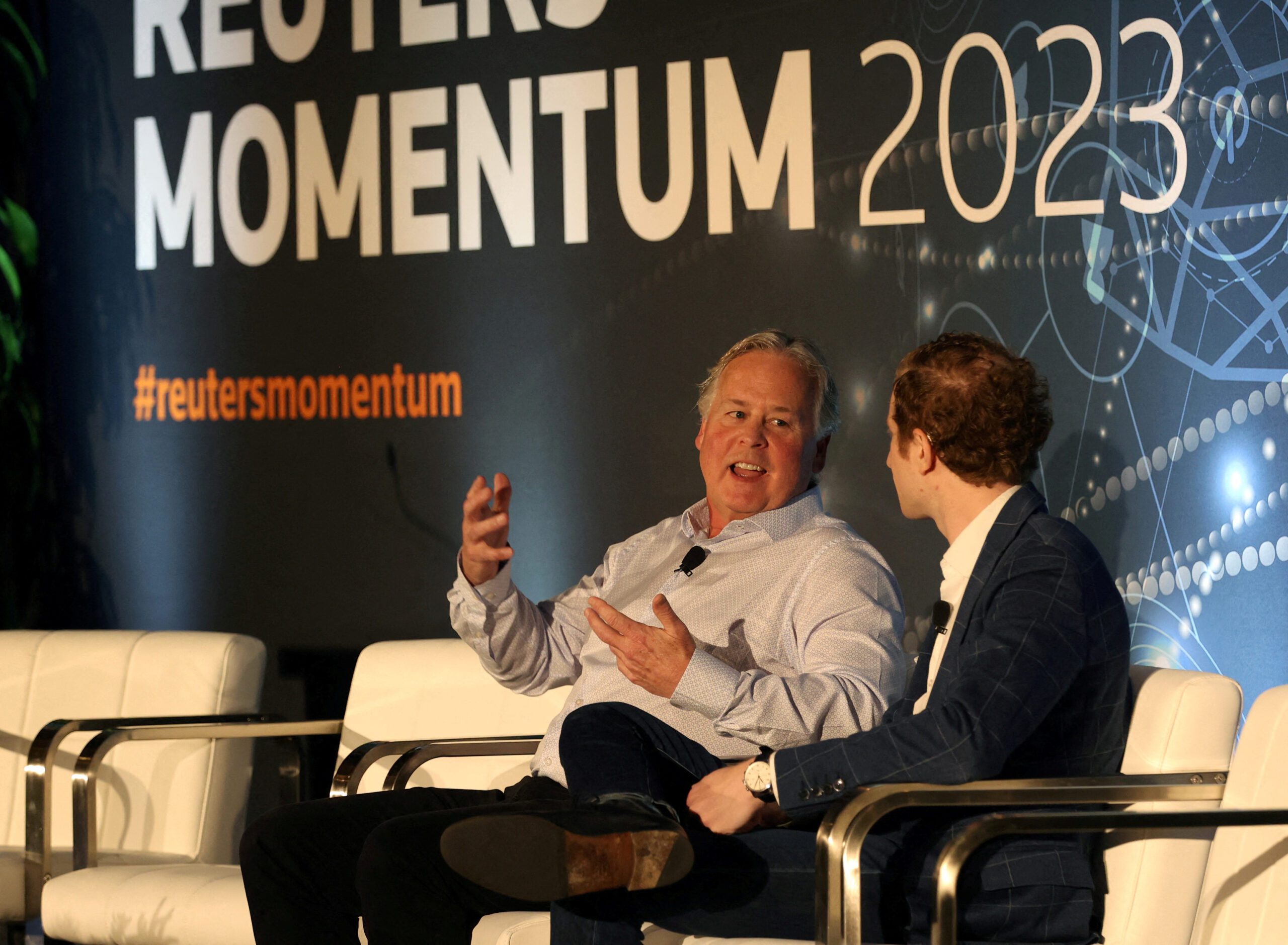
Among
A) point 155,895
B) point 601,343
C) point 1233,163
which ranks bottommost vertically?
point 155,895

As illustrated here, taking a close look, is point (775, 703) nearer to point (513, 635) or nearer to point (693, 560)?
point (693, 560)

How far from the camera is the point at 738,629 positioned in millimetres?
2436

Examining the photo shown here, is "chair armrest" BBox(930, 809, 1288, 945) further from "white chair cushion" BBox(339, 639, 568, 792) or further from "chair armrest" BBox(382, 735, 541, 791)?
"white chair cushion" BBox(339, 639, 568, 792)

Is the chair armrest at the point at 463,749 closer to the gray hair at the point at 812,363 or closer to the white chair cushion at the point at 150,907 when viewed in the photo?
the white chair cushion at the point at 150,907

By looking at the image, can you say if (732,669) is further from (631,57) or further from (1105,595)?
(631,57)

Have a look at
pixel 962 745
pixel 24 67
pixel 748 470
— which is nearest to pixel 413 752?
pixel 748 470

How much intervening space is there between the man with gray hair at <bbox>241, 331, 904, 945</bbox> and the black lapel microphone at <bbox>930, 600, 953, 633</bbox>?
0.15m

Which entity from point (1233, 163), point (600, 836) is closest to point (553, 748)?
point (600, 836)

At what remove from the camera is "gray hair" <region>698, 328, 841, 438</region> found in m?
2.60

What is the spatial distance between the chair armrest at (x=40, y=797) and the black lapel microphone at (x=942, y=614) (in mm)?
1765

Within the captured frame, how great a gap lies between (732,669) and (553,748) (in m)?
0.57

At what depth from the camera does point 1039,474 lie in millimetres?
3367

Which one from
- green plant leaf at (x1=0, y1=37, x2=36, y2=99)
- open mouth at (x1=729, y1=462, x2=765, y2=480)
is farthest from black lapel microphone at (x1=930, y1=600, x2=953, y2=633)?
green plant leaf at (x1=0, y1=37, x2=36, y2=99)

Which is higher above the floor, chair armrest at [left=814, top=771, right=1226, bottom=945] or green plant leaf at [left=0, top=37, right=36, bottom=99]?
green plant leaf at [left=0, top=37, right=36, bottom=99]
